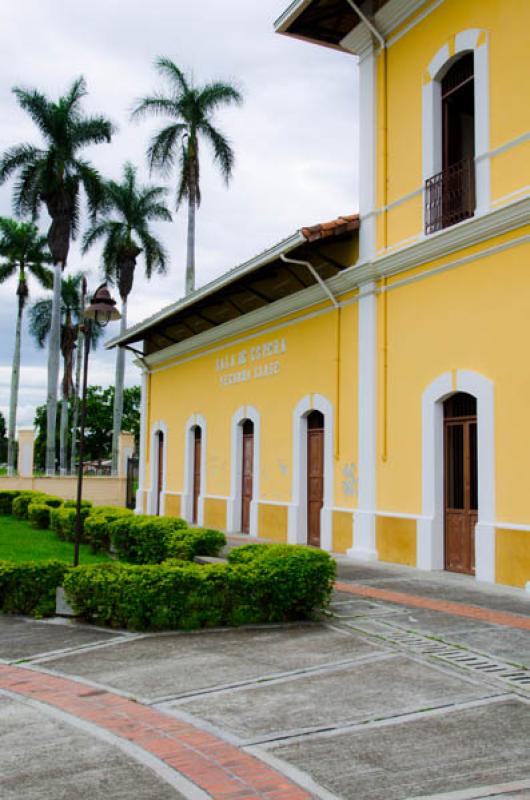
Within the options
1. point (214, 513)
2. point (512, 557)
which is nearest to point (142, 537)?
point (512, 557)

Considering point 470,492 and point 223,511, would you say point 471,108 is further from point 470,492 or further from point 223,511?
point 223,511

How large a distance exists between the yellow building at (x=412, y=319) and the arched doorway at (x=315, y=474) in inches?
1.5

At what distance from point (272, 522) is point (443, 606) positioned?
26.0 feet

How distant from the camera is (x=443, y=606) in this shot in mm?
8586

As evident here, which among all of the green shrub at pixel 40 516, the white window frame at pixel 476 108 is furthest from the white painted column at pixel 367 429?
the green shrub at pixel 40 516

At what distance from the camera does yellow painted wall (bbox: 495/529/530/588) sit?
986 centimetres

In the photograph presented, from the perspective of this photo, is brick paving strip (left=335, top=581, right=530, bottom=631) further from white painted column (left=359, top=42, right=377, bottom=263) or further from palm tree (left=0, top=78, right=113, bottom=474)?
palm tree (left=0, top=78, right=113, bottom=474)

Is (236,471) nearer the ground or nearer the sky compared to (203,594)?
nearer the sky

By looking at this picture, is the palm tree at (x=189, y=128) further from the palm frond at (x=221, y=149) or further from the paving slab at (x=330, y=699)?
the paving slab at (x=330, y=699)

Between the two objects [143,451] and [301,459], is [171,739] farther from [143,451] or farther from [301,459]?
[143,451]

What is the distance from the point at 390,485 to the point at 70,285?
40898 mm

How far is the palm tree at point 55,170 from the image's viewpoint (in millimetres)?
31891

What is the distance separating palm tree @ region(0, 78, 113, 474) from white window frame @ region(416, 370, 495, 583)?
23226mm

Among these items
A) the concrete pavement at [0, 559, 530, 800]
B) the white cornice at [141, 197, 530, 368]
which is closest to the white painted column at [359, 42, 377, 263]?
the white cornice at [141, 197, 530, 368]
